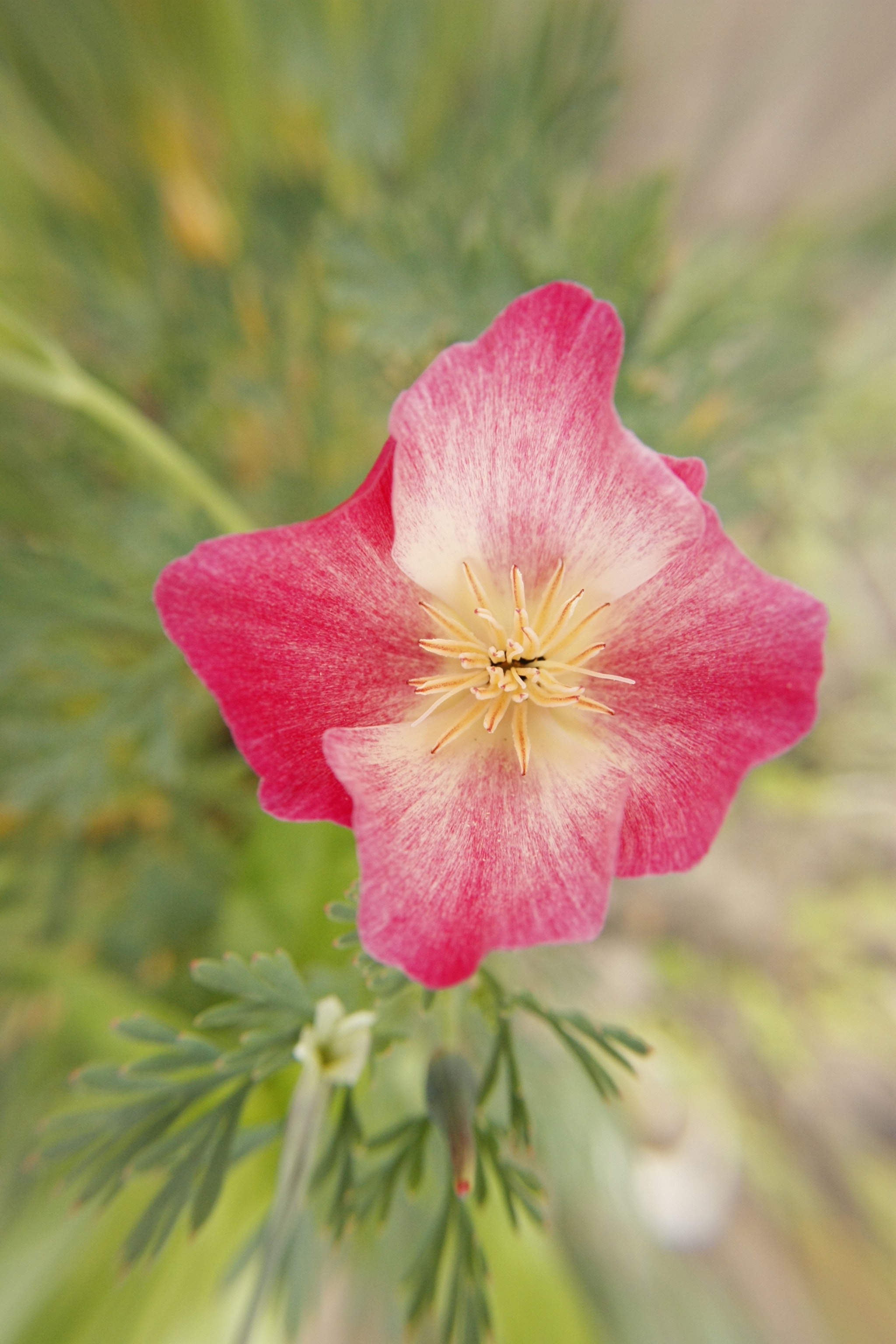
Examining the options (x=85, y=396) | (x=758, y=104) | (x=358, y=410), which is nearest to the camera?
(x=85, y=396)

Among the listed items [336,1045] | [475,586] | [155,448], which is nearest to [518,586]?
[475,586]

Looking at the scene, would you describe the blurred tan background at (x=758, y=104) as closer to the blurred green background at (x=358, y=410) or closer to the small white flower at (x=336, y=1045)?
the blurred green background at (x=358, y=410)

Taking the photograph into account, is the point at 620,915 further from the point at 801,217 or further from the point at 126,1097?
the point at 801,217

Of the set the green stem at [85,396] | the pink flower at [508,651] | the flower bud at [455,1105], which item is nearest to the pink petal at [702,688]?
the pink flower at [508,651]

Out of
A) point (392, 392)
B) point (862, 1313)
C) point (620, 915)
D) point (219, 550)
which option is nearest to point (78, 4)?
point (392, 392)

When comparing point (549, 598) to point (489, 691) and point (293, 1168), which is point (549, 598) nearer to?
point (489, 691)

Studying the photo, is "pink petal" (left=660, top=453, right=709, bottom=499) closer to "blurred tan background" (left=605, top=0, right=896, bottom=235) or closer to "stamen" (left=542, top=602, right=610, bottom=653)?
"stamen" (left=542, top=602, right=610, bottom=653)
